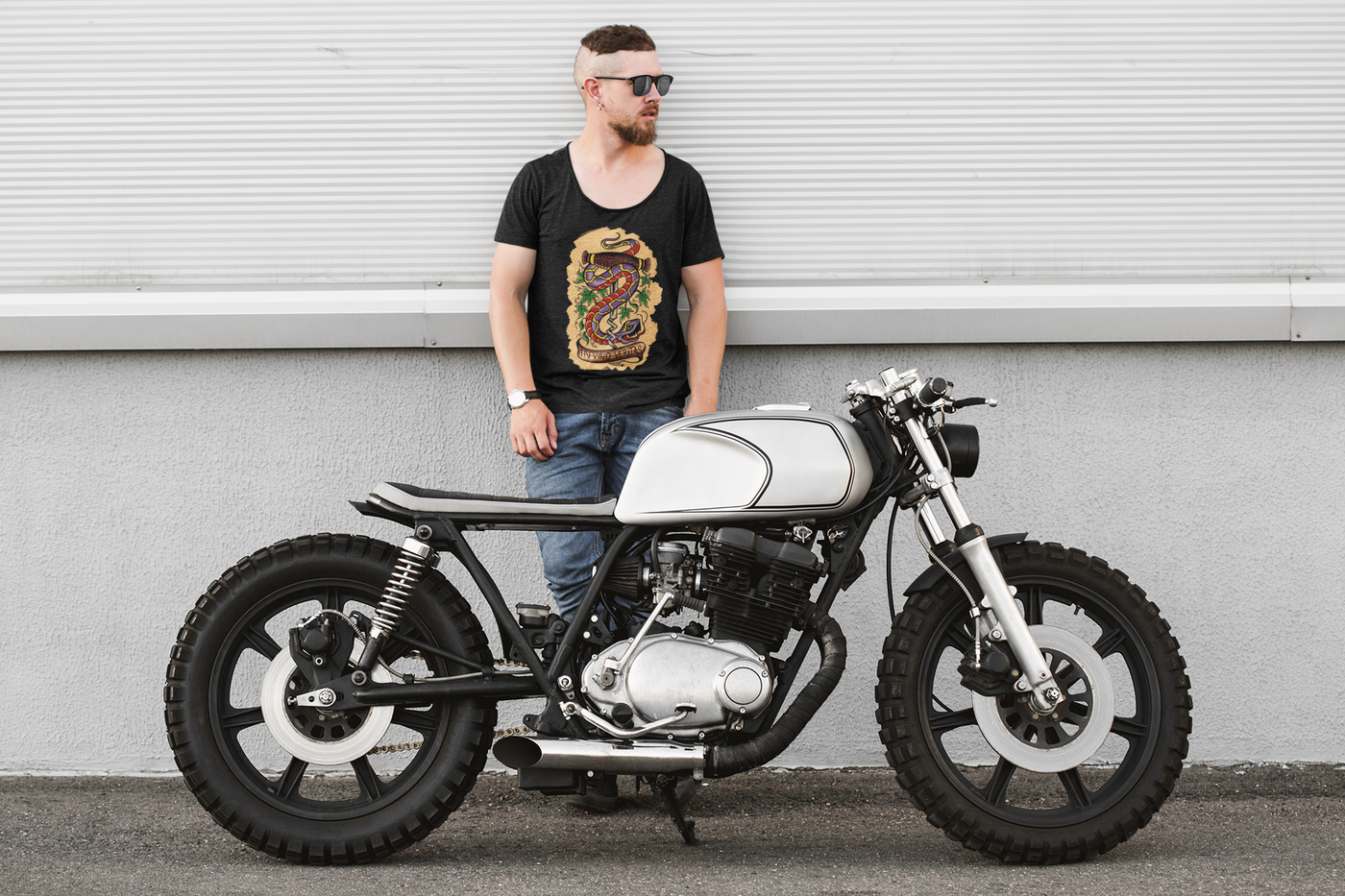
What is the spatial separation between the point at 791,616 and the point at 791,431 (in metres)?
0.47

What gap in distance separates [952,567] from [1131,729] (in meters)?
0.64

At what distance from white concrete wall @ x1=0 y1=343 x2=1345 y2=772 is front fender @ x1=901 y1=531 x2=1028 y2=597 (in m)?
0.86

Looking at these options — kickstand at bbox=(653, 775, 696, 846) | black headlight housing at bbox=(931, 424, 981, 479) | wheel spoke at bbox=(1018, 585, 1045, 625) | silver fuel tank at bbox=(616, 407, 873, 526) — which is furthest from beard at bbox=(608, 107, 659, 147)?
kickstand at bbox=(653, 775, 696, 846)

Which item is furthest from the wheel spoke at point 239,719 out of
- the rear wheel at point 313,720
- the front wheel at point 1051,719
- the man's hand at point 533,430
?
the front wheel at point 1051,719

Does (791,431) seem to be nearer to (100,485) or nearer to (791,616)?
(791,616)

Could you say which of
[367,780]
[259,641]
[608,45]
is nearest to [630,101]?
[608,45]

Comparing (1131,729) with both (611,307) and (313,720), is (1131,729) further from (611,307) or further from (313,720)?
(313,720)

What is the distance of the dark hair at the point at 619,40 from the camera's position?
338cm

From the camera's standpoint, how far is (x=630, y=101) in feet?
11.1

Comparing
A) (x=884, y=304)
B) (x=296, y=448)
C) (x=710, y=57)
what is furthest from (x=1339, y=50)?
(x=296, y=448)

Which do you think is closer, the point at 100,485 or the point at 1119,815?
the point at 1119,815

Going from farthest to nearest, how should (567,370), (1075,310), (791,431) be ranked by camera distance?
1. (1075,310)
2. (567,370)
3. (791,431)

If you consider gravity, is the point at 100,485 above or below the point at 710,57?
below

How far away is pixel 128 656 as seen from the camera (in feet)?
12.7
